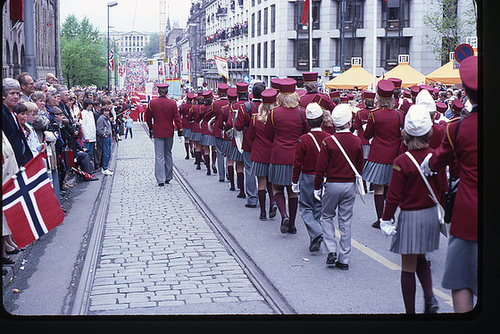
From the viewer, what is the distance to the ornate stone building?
25.7 m

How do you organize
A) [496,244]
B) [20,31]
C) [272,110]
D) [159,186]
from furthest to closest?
1. [20,31]
2. [159,186]
3. [272,110]
4. [496,244]

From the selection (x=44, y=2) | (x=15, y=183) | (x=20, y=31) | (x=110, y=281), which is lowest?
(x=110, y=281)

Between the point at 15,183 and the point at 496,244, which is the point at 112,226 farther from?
the point at 496,244

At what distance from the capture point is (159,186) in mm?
13273

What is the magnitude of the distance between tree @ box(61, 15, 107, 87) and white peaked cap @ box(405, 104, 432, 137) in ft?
189

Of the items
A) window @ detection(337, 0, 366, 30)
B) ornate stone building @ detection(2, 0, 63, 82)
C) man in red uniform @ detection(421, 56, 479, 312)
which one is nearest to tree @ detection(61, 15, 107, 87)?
ornate stone building @ detection(2, 0, 63, 82)

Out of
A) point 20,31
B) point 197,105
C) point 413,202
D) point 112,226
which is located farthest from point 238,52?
point 413,202

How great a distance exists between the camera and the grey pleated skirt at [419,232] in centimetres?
507

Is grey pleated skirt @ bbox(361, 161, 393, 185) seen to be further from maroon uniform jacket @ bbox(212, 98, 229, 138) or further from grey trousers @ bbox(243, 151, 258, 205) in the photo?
maroon uniform jacket @ bbox(212, 98, 229, 138)

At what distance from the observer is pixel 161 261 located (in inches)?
283

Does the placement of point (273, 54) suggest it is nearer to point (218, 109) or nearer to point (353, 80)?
point (353, 80)

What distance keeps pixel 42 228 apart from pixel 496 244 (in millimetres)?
3346

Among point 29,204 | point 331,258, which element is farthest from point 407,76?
point 29,204

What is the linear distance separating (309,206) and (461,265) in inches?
141
